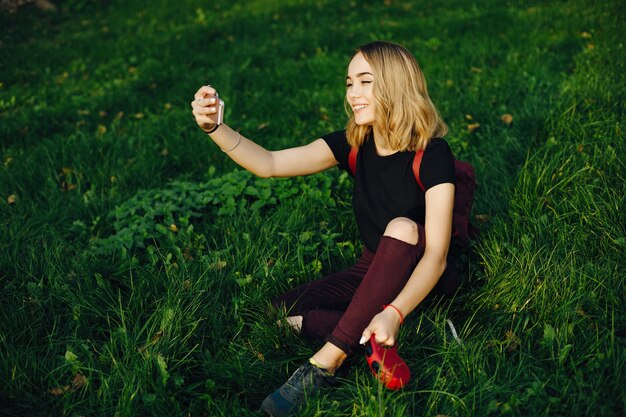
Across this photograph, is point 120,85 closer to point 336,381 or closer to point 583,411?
point 336,381

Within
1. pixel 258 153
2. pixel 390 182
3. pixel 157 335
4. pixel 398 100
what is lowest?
pixel 157 335

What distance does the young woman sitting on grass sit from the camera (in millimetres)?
2146

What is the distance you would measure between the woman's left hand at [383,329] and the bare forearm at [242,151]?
0.95 meters

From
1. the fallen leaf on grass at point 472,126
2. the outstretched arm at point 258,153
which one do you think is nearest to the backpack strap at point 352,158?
the outstretched arm at point 258,153

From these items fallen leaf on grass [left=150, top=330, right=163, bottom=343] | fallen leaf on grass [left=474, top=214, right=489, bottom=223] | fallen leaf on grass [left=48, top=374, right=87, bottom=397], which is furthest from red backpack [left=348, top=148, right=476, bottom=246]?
fallen leaf on grass [left=48, top=374, right=87, bottom=397]

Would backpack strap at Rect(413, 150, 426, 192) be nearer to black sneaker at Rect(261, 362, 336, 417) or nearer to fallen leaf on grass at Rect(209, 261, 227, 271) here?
black sneaker at Rect(261, 362, 336, 417)

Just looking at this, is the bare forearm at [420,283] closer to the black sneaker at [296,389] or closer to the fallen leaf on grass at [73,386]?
Answer: the black sneaker at [296,389]

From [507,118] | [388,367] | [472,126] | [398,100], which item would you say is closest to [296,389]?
[388,367]

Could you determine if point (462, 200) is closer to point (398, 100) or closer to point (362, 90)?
point (398, 100)

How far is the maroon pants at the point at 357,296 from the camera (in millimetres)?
2154

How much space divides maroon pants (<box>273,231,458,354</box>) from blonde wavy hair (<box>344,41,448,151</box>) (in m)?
0.44

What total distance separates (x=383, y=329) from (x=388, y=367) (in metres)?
0.13

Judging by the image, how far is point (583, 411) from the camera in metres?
1.85

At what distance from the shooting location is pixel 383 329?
6.62ft
